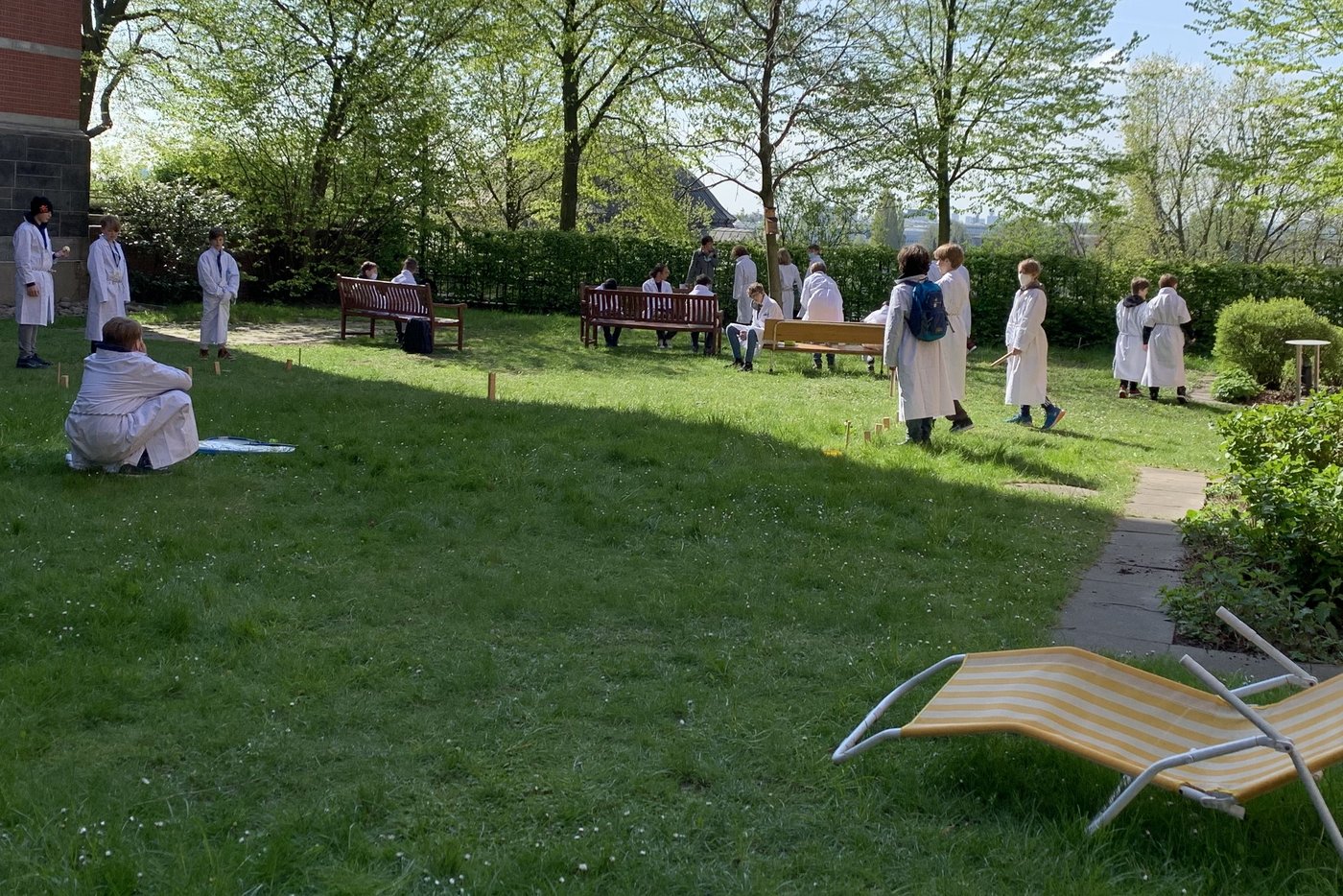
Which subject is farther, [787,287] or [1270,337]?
[787,287]

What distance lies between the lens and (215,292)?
1545cm

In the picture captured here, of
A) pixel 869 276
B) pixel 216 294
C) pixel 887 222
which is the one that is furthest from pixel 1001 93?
pixel 887 222

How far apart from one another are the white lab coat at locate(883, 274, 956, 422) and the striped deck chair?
6399 millimetres

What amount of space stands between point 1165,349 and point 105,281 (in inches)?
529

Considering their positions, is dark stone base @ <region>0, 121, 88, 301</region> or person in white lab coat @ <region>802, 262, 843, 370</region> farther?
dark stone base @ <region>0, 121, 88, 301</region>

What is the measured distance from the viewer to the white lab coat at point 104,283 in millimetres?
14758

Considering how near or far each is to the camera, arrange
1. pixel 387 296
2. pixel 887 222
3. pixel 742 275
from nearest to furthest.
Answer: pixel 387 296, pixel 742 275, pixel 887 222

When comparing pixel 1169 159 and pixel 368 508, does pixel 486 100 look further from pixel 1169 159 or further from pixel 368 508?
pixel 1169 159

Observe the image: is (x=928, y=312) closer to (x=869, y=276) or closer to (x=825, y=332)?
(x=825, y=332)

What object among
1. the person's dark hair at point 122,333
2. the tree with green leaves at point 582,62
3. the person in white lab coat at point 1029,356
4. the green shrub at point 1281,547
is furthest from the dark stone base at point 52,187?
the green shrub at point 1281,547

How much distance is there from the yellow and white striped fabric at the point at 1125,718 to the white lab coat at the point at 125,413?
6.06 meters

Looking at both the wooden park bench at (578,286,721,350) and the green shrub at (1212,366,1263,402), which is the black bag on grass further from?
the green shrub at (1212,366,1263,402)

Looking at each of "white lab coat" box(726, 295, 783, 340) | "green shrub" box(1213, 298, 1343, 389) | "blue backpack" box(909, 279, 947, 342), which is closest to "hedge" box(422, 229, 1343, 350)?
"green shrub" box(1213, 298, 1343, 389)

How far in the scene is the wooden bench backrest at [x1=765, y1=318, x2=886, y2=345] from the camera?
16344 millimetres
